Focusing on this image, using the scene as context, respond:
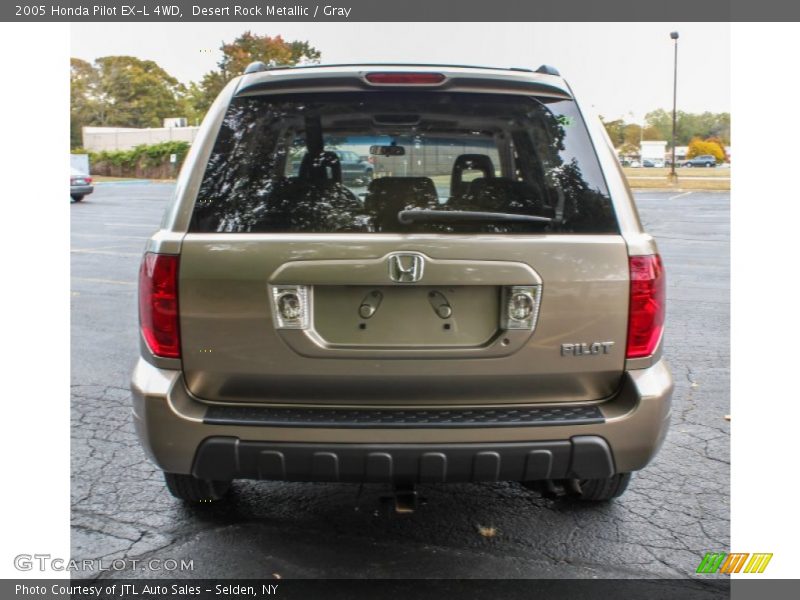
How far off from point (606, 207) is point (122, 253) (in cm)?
1195

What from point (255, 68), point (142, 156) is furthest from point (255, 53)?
point (255, 68)

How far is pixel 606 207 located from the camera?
9.22ft

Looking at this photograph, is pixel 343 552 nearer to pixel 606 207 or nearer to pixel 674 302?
pixel 606 207

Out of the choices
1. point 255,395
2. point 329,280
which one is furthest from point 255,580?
point 329,280

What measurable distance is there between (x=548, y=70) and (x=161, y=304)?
187 centimetres

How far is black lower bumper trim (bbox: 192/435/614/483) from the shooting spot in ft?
8.66

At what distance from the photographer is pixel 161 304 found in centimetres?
273

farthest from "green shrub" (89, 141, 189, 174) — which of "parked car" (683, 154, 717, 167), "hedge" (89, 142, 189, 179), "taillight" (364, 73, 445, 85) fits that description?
"parked car" (683, 154, 717, 167)

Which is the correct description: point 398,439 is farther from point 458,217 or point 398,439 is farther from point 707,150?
point 707,150

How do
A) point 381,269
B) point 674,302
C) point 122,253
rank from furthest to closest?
point 122,253 → point 674,302 → point 381,269

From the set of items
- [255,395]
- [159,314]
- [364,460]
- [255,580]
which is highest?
[159,314]

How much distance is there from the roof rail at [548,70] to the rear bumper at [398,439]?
1.31 meters

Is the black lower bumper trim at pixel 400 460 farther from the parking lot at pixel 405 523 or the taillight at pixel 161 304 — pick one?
the parking lot at pixel 405 523
